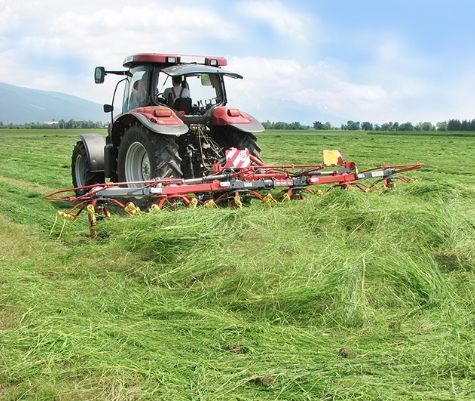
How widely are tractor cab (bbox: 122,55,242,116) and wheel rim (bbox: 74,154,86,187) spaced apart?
127 centimetres

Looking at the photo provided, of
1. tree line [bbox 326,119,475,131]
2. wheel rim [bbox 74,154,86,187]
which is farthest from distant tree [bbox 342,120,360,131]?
wheel rim [bbox 74,154,86,187]

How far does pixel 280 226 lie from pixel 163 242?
119cm

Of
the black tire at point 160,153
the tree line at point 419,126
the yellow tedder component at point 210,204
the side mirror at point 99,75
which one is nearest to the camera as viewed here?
the yellow tedder component at point 210,204

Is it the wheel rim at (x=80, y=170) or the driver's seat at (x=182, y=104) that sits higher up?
the driver's seat at (x=182, y=104)

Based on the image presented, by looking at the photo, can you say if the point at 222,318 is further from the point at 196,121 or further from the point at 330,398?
the point at 196,121

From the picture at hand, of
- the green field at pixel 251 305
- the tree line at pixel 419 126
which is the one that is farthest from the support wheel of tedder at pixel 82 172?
the tree line at pixel 419 126

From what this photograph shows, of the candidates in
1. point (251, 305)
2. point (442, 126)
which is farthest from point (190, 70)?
point (442, 126)

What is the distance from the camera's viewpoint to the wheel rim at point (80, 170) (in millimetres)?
9363

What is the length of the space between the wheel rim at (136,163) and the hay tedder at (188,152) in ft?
0.05

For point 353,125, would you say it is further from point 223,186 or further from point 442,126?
point 223,186

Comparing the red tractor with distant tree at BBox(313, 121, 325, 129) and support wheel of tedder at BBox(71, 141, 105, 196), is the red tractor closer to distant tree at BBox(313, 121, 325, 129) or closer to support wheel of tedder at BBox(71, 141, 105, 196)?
support wheel of tedder at BBox(71, 141, 105, 196)

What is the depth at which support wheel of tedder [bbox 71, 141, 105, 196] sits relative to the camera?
909 cm

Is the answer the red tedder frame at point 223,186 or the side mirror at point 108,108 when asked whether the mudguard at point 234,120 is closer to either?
the red tedder frame at point 223,186

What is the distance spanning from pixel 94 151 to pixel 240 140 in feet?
8.13
